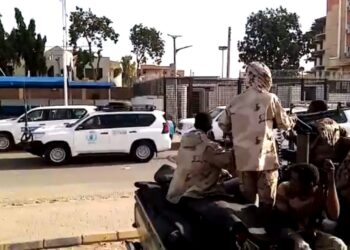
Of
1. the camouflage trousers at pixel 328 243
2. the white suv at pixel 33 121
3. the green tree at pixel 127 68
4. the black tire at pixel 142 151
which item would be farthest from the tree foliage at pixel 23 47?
the camouflage trousers at pixel 328 243

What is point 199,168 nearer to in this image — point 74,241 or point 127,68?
point 74,241

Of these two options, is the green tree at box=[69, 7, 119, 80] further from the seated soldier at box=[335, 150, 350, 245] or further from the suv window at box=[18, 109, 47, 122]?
the seated soldier at box=[335, 150, 350, 245]

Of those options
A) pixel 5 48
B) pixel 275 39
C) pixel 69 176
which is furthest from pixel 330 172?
pixel 275 39

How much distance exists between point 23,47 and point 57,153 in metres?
37.5

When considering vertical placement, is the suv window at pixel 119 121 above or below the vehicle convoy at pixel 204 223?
below

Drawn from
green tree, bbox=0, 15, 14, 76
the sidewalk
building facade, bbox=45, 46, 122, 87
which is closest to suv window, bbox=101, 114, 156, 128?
the sidewalk

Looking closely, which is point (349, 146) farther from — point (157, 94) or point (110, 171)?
point (157, 94)

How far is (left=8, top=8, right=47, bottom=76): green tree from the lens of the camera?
50250mm

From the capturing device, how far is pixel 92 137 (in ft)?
52.2

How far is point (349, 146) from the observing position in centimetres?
455

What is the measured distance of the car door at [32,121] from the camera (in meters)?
18.8

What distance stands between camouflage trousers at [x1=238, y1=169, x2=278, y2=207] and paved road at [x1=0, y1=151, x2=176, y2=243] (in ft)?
11.4

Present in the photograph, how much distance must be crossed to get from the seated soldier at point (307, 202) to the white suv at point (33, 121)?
16.5 meters

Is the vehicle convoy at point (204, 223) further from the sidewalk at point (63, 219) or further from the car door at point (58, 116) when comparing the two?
the car door at point (58, 116)
